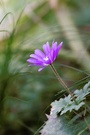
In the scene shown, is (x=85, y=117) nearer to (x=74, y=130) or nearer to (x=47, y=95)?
(x=74, y=130)

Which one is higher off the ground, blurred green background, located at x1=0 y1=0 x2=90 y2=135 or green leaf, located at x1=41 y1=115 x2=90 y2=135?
blurred green background, located at x1=0 y1=0 x2=90 y2=135

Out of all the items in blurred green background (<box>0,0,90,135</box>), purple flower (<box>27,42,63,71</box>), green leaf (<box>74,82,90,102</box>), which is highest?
blurred green background (<box>0,0,90,135</box>)

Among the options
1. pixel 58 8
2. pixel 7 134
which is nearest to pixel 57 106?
pixel 7 134

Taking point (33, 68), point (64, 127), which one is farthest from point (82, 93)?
point (33, 68)

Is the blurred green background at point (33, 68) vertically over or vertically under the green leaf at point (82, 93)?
over

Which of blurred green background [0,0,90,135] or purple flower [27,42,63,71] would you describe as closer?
purple flower [27,42,63,71]

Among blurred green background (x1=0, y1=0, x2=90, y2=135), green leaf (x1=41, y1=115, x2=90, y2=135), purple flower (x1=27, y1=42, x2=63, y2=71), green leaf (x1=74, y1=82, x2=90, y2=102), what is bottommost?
green leaf (x1=41, y1=115, x2=90, y2=135)

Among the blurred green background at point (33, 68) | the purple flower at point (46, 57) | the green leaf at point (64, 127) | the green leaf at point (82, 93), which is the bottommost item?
the green leaf at point (64, 127)

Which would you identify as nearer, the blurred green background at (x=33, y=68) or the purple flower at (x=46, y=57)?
the purple flower at (x=46, y=57)

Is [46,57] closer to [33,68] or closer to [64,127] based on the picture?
[64,127]
